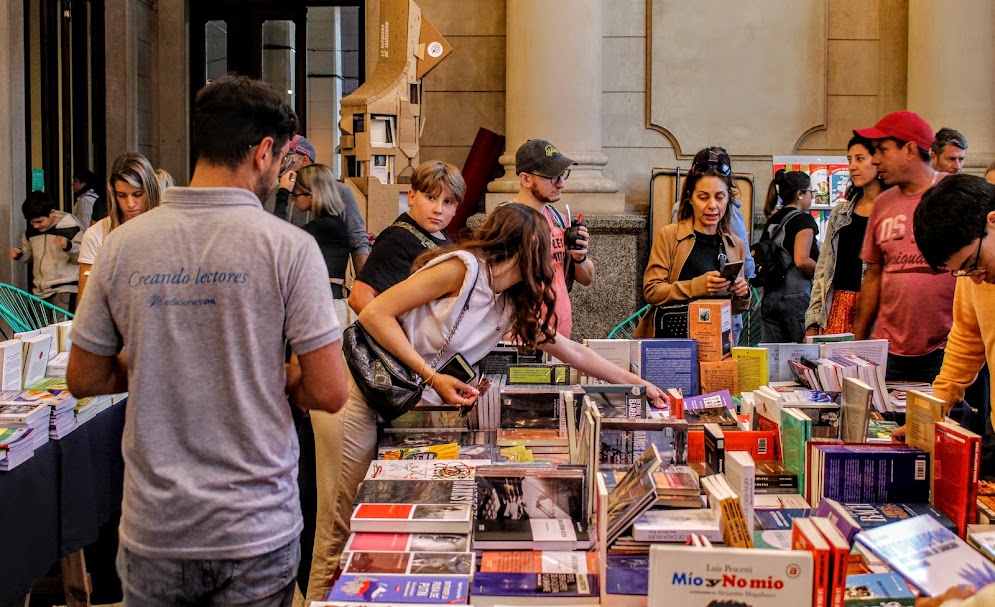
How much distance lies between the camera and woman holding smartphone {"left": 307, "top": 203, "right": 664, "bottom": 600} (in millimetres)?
2895

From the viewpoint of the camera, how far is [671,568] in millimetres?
1668

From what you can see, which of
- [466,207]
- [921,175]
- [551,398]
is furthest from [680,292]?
[466,207]

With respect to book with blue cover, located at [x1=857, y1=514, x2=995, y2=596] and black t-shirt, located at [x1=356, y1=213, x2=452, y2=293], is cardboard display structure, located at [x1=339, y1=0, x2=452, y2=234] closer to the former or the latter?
black t-shirt, located at [x1=356, y1=213, x2=452, y2=293]

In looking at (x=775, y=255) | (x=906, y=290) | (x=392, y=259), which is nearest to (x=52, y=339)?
(x=392, y=259)

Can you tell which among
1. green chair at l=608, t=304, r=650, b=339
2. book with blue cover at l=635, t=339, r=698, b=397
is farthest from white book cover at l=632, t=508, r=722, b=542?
green chair at l=608, t=304, r=650, b=339

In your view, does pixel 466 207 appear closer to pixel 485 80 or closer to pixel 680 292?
pixel 485 80

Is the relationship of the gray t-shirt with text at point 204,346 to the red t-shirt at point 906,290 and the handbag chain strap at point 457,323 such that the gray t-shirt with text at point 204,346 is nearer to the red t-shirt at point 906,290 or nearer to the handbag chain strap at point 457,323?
the handbag chain strap at point 457,323

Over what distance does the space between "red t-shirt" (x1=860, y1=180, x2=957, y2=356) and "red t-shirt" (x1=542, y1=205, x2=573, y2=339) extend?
1.30 m

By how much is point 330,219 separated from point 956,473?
393 cm

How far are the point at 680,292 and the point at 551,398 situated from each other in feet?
4.52

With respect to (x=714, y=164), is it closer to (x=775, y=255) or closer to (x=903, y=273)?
(x=903, y=273)

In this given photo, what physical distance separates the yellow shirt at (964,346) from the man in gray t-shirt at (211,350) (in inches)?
75.0

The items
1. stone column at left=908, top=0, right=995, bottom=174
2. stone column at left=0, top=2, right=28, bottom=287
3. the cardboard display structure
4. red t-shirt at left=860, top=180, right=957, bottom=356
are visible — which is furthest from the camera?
stone column at left=0, top=2, right=28, bottom=287

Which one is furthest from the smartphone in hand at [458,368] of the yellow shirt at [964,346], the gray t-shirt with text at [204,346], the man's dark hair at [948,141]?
the man's dark hair at [948,141]
